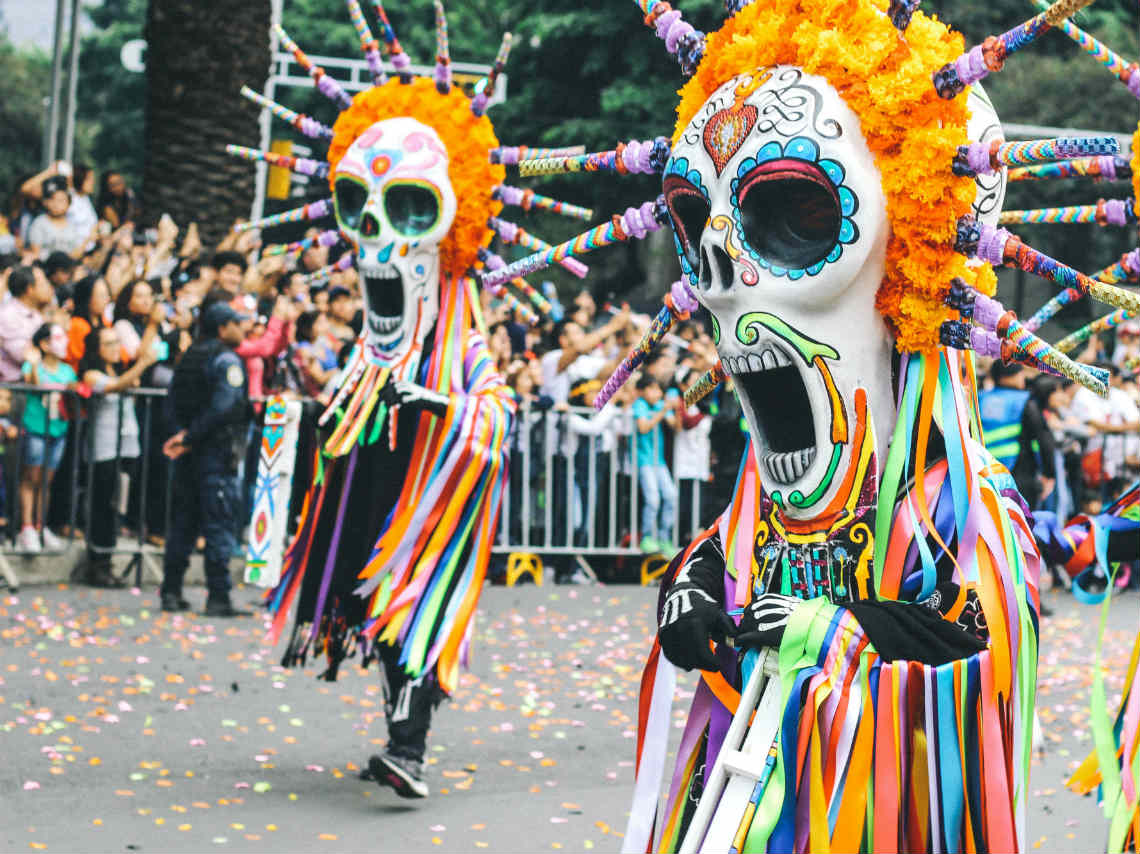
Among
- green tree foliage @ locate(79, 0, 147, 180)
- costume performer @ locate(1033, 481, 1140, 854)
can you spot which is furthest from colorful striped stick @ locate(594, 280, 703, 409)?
green tree foliage @ locate(79, 0, 147, 180)

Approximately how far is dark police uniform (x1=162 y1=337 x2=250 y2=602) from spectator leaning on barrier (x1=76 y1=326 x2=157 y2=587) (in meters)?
0.59

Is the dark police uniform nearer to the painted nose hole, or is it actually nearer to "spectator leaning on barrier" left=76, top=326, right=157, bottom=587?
"spectator leaning on barrier" left=76, top=326, right=157, bottom=587

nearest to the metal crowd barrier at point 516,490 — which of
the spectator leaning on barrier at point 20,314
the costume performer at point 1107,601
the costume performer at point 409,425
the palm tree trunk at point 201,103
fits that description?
the spectator leaning on barrier at point 20,314

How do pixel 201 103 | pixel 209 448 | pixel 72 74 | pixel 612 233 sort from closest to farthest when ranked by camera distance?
1. pixel 612 233
2. pixel 209 448
3. pixel 201 103
4. pixel 72 74

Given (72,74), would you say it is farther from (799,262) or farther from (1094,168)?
(1094,168)

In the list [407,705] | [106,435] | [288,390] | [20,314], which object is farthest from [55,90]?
[407,705]

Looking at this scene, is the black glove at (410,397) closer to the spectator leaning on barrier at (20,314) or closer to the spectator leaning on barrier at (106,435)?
the spectator leaning on barrier at (106,435)

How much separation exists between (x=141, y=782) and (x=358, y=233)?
2.10 metres

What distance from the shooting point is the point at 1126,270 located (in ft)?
12.9

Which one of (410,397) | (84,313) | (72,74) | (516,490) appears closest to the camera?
(410,397)

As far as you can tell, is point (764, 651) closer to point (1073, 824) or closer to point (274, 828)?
point (274, 828)

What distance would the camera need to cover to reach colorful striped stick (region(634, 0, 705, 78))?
3.63 meters

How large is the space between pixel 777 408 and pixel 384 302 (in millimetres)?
2837

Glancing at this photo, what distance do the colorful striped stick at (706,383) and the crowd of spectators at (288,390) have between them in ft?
18.4
